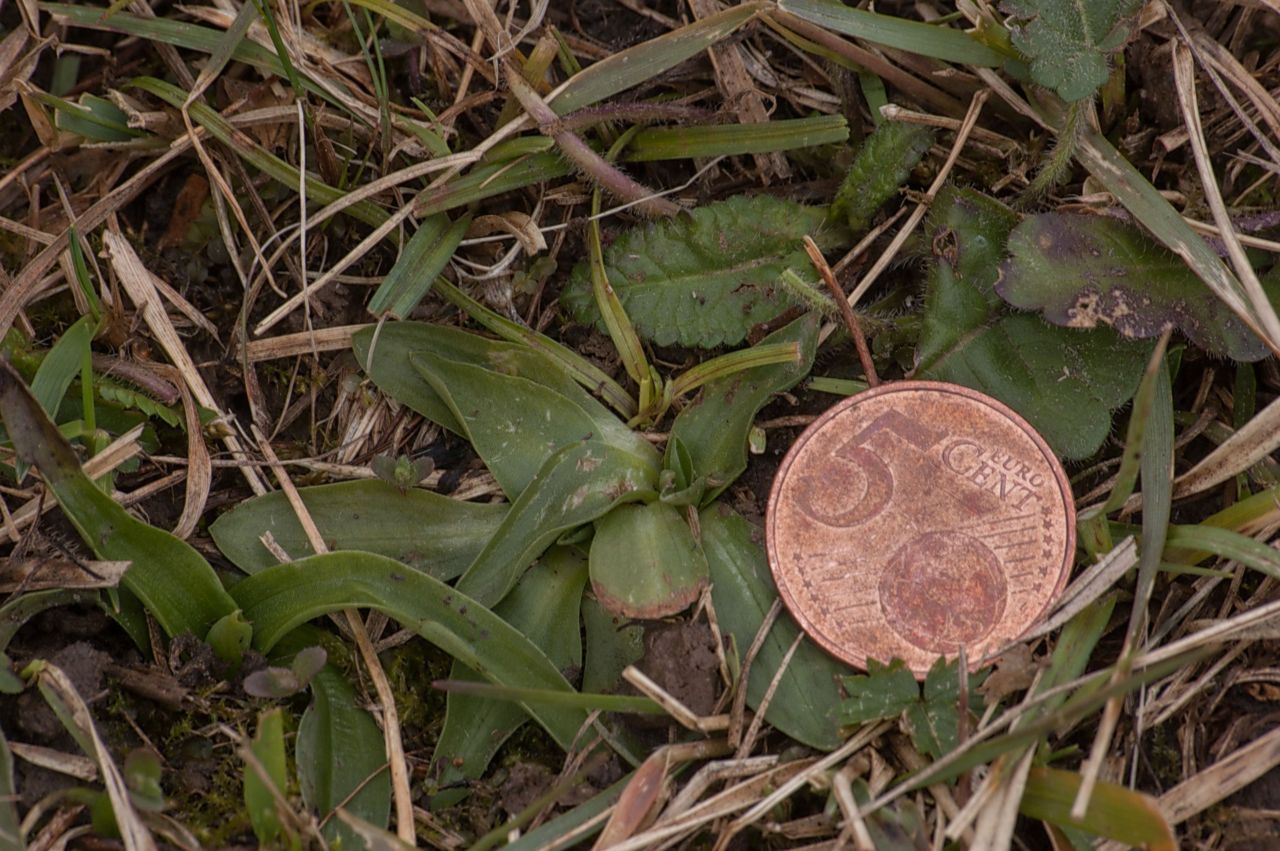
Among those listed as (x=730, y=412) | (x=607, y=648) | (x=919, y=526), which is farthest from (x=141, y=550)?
(x=919, y=526)

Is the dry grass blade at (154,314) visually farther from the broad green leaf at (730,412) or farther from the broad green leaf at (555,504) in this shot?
the broad green leaf at (730,412)

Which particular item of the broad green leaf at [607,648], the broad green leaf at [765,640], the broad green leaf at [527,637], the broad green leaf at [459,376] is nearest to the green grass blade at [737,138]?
the broad green leaf at [459,376]

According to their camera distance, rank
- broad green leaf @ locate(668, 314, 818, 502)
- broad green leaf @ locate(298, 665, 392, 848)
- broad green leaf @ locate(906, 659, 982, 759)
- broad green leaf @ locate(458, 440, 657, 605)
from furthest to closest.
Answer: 1. broad green leaf @ locate(668, 314, 818, 502)
2. broad green leaf @ locate(458, 440, 657, 605)
3. broad green leaf @ locate(298, 665, 392, 848)
4. broad green leaf @ locate(906, 659, 982, 759)

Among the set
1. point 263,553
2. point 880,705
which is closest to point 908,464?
point 880,705

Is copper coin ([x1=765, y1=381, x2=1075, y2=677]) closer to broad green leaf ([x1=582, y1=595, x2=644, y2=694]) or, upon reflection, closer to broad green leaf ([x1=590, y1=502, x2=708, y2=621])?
broad green leaf ([x1=590, y1=502, x2=708, y2=621])

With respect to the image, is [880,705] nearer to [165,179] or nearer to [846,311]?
[846,311]

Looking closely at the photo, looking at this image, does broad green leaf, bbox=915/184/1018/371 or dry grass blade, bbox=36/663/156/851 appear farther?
broad green leaf, bbox=915/184/1018/371

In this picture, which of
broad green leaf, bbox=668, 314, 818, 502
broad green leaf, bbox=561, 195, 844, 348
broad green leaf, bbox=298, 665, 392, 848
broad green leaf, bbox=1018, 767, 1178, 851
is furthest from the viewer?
broad green leaf, bbox=561, 195, 844, 348

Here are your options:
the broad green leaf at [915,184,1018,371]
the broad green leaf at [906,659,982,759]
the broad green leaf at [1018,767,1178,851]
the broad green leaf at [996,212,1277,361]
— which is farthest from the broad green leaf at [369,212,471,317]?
the broad green leaf at [1018,767,1178,851]
